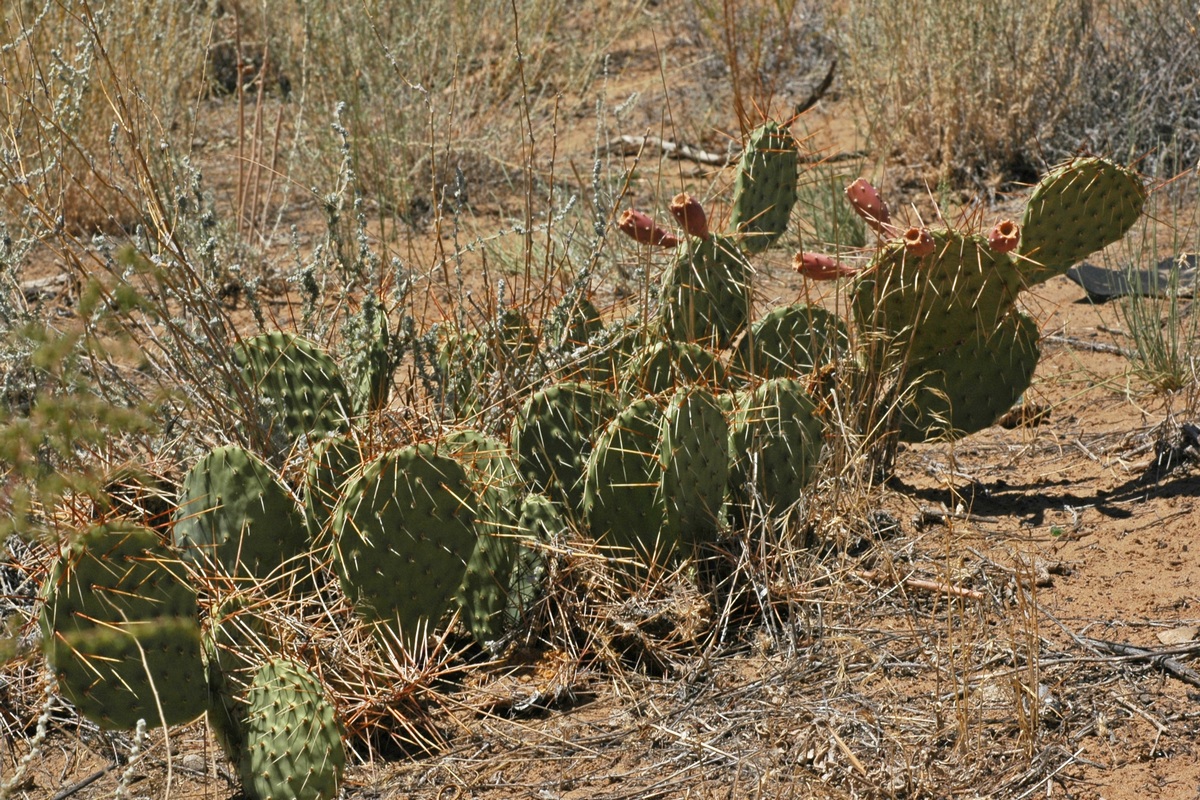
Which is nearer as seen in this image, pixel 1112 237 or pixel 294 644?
pixel 294 644

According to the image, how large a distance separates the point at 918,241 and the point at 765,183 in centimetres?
63

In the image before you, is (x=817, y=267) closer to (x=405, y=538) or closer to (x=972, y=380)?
(x=972, y=380)

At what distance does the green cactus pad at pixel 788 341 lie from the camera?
321 cm

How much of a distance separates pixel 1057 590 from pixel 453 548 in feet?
3.90

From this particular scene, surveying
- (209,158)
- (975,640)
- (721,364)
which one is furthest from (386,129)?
(975,640)

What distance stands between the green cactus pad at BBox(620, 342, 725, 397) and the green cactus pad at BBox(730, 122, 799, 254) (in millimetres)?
491

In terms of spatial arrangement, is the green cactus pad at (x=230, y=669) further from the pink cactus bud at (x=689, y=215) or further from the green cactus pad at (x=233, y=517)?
the pink cactus bud at (x=689, y=215)

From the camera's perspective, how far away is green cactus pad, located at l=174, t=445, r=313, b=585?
2525 millimetres

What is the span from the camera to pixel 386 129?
5.82 meters

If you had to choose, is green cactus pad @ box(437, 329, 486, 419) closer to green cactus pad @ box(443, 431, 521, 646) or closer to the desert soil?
green cactus pad @ box(443, 431, 521, 646)

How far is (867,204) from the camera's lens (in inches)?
119

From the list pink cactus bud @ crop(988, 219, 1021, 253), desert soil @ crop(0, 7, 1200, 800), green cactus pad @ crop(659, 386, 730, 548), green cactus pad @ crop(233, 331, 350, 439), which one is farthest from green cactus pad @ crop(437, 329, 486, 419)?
pink cactus bud @ crop(988, 219, 1021, 253)

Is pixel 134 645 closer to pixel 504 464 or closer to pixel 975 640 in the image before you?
pixel 504 464

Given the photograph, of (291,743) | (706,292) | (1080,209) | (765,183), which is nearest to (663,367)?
(706,292)
